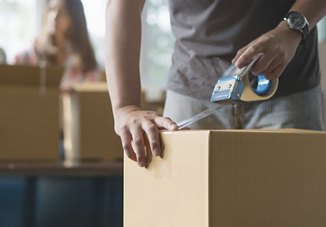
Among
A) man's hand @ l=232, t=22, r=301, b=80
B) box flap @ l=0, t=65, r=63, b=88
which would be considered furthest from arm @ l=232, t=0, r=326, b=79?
box flap @ l=0, t=65, r=63, b=88

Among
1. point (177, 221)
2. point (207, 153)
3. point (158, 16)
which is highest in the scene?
point (158, 16)

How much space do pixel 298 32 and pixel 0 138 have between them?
80.0 inches

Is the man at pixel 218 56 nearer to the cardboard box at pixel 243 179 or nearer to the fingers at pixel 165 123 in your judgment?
the fingers at pixel 165 123

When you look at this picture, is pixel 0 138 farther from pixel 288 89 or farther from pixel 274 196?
pixel 274 196

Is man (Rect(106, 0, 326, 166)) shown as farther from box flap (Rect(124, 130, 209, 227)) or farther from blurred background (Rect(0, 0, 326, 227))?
blurred background (Rect(0, 0, 326, 227))

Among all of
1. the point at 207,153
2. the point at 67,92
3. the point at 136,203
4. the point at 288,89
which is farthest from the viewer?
the point at 67,92

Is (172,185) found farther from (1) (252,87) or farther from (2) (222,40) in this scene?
(2) (222,40)

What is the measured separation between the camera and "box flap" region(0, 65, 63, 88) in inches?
115

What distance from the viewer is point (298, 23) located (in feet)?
3.73

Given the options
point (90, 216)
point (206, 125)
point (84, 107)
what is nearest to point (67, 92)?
point (84, 107)

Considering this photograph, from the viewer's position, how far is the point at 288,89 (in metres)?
Result: 1.29

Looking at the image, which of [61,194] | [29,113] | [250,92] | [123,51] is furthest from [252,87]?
[61,194]

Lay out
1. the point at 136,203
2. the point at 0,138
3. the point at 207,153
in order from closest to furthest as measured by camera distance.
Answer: the point at 207,153 < the point at 136,203 < the point at 0,138

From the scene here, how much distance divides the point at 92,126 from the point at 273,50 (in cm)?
212
